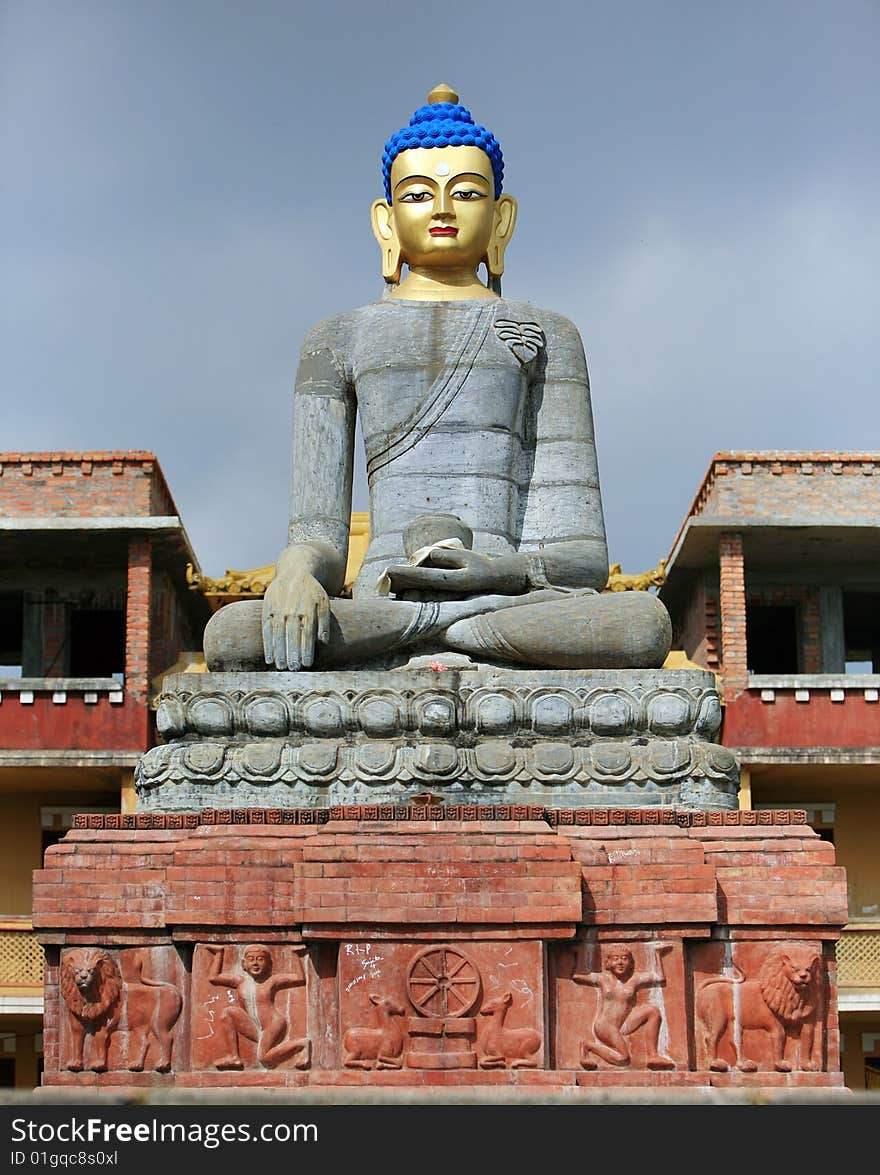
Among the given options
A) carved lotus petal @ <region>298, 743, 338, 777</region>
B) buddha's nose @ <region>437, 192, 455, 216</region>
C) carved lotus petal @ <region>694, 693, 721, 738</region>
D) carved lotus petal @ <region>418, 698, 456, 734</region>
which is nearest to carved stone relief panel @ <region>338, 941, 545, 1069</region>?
carved lotus petal @ <region>298, 743, 338, 777</region>

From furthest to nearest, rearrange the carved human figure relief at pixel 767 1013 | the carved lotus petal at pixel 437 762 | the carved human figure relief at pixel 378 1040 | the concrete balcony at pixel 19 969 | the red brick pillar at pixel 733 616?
the red brick pillar at pixel 733 616
the concrete balcony at pixel 19 969
the carved lotus petal at pixel 437 762
the carved human figure relief at pixel 767 1013
the carved human figure relief at pixel 378 1040

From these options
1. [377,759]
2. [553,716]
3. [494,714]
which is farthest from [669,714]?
[377,759]

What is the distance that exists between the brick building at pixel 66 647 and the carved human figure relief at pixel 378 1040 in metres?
15.4

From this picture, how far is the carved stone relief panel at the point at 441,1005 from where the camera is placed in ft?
24.5

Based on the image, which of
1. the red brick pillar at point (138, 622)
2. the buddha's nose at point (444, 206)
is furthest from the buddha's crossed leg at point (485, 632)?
the red brick pillar at point (138, 622)

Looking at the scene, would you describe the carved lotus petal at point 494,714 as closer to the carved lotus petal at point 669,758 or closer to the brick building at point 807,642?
the carved lotus petal at point 669,758

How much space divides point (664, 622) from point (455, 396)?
2.13m

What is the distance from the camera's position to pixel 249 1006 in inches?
303

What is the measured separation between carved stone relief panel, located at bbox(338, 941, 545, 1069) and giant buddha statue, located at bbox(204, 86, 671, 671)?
5.72 ft

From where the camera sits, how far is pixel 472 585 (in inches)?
366

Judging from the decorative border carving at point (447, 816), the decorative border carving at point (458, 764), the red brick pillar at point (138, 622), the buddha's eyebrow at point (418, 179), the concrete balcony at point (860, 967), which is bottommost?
the concrete balcony at point (860, 967)

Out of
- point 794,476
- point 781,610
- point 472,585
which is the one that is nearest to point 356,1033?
point 472,585
